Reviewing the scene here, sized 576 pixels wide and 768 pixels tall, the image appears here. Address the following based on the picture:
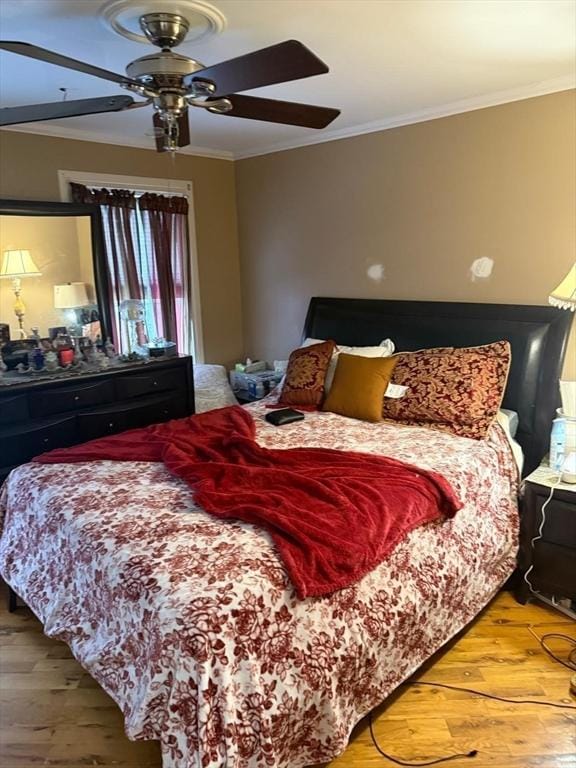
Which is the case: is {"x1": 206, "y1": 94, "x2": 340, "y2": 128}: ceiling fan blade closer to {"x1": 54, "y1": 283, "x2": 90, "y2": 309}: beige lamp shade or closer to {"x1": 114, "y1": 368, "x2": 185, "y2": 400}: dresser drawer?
{"x1": 114, "y1": 368, "x2": 185, "y2": 400}: dresser drawer

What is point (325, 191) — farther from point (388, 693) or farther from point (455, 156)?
point (388, 693)

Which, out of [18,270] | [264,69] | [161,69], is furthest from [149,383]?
[264,69]

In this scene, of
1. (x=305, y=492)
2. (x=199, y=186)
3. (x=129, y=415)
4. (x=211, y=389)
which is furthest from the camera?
(x=199, y=186)

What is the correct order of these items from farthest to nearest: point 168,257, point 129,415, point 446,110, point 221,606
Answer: point 168,257 → point 129,415 → point 446,110 → point 221,606

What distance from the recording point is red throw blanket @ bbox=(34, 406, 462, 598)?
5.83ft

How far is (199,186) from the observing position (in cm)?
448

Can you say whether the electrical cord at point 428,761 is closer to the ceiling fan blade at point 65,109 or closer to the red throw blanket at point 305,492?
the red throw blanket at point 305,492

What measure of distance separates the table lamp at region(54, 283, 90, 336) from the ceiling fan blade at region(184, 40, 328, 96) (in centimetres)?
222

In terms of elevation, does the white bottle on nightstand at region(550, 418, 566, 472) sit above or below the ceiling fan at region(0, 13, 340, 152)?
below

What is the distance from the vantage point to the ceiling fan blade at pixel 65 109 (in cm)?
186

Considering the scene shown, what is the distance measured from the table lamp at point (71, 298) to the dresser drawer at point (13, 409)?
0.76 m

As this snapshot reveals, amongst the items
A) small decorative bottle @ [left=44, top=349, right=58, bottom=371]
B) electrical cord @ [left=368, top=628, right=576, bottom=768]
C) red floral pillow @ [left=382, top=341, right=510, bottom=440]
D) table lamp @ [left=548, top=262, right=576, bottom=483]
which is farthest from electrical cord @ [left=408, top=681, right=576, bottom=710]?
small decorative bottle @ [left=44, top=349, right=58, bottom=371]

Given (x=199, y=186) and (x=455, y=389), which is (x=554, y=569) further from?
(x=199, y=186)

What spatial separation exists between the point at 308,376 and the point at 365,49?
1765 mm
